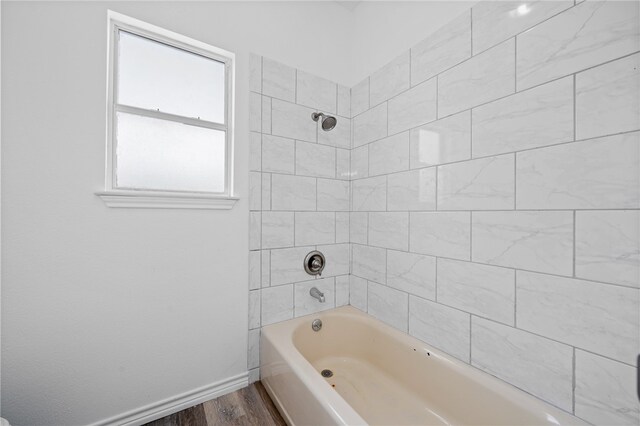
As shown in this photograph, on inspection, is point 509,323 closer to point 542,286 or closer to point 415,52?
point 542,286

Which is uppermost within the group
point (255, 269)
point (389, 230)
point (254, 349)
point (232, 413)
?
point (389, 230)

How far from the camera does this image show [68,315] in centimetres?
114

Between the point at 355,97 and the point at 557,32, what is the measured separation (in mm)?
1200

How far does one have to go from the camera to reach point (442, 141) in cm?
134

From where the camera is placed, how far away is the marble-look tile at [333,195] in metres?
1.85

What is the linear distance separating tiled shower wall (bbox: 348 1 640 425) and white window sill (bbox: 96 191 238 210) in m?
1.07

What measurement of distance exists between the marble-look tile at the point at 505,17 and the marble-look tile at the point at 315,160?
1.01 m

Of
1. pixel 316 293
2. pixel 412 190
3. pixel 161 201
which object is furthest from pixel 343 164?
pixel 161 201

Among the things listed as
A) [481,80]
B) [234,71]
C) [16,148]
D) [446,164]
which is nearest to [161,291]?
[16,148]

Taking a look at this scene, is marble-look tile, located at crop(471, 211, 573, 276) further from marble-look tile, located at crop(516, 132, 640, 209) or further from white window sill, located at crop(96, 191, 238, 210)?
white window sill, located at crop(96, 191, 238, 210)

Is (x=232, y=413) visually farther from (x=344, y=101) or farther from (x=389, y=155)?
(x=344, y=101)

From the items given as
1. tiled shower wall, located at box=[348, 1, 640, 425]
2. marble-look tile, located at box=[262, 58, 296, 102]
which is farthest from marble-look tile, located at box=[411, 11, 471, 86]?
marble-look tile, located at box=[262, 58, 296, 102]

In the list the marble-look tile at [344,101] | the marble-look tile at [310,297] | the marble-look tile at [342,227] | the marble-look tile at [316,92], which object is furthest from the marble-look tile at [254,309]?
the marble-look tile at [344,101]

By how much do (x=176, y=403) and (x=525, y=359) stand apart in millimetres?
1699
